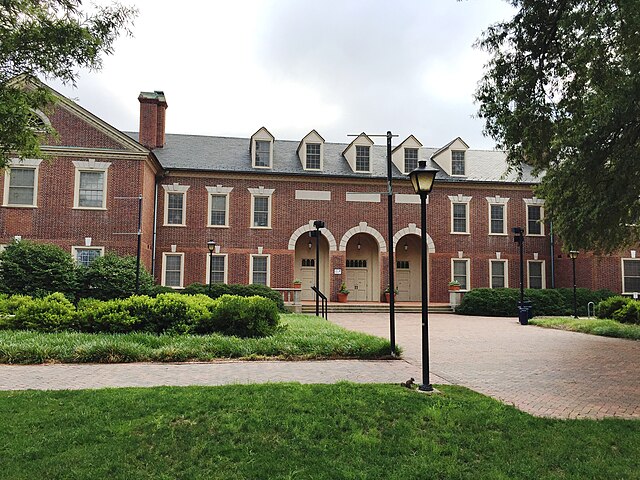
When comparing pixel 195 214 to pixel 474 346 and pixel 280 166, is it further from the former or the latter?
pixel 474 346

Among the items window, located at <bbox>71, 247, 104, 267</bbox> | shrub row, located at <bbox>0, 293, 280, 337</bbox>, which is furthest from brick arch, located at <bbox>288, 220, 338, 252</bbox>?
shrub row, located at <bbox>0, 293, 280, 337</bbox>

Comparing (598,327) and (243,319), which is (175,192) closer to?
(243,319)

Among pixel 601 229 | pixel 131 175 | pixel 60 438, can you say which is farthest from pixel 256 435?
pixel 131 175

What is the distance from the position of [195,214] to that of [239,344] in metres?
16.2

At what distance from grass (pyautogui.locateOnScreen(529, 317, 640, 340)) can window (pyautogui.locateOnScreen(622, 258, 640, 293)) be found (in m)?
10.2

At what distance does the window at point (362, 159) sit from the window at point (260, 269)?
6.86 m

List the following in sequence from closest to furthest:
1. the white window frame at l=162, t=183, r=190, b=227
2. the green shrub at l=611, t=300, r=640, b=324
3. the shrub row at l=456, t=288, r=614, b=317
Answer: the green shrub at l=611, t=300, r=640, b=324 < the shrub row at l=456, t=288, r=614, b=317 < the white window frame at l=162, t=183, r=190, b=227

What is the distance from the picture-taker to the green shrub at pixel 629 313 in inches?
693

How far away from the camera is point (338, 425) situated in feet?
17.7

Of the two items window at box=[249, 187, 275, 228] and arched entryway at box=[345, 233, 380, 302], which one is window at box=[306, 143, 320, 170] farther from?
arched entryway at box=[345, 233, 380, 302]

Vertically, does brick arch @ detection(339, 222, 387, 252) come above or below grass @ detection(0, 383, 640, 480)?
above

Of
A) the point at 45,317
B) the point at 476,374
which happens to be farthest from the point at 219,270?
the point at 476,374

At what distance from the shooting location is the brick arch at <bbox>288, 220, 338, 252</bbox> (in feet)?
85.9

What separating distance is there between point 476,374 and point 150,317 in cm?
735
